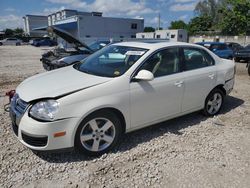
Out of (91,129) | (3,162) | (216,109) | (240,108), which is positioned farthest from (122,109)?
(240,108)

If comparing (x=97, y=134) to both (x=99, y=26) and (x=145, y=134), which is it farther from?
(x=99, y=26)

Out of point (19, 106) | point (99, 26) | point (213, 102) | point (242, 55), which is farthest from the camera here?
point (99, 26)

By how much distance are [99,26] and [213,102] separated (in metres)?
36.6

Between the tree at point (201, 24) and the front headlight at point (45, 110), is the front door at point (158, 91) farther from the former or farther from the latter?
the tree at point (201, 24)

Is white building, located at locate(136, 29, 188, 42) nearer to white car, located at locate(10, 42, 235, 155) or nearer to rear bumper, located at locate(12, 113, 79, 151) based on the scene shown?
white car, located at locate(10, 42, 235, 155)

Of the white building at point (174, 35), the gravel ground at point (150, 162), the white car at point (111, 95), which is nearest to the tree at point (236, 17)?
the white building at point (174, 35)

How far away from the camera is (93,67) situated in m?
3.70

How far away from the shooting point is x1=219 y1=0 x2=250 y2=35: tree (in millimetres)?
30578

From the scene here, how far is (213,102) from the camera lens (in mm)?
4625

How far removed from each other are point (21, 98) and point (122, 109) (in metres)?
1.36

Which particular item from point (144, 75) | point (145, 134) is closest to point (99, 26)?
point (145, 134)

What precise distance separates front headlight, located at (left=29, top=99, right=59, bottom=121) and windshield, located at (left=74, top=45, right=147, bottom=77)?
2.94 feet

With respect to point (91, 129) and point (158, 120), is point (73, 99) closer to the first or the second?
point (91, 129)

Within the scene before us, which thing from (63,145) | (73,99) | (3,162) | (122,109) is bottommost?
(3,162)
